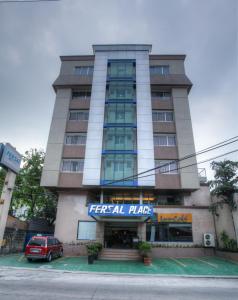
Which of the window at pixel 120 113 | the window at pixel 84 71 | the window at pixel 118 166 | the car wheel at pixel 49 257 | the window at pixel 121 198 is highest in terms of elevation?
the window at pixel 84 71

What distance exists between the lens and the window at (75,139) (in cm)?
2571

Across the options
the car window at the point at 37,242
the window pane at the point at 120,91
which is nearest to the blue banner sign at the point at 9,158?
the car window at the point at 37,242

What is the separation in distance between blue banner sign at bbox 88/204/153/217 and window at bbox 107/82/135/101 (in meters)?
15.0

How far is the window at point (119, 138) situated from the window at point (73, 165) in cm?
365

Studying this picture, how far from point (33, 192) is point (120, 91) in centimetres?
1971

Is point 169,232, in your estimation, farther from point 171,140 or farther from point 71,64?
point 71,64

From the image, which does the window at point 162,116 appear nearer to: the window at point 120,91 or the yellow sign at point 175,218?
the window at point 120,91

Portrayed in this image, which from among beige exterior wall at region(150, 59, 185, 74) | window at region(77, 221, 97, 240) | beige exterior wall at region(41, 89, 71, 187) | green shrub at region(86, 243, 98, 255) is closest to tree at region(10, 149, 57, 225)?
beige exterior wall at region(41, 89, 71, 187)

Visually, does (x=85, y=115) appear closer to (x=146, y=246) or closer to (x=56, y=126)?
(x=56, y=126)

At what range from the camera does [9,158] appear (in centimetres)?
1431

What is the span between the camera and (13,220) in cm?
2200

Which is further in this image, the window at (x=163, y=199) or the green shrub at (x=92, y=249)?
the window at (x=163, y=199)

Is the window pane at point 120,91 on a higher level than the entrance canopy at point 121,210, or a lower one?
higher

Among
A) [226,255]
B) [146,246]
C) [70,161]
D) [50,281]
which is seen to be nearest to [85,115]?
[70,161]
